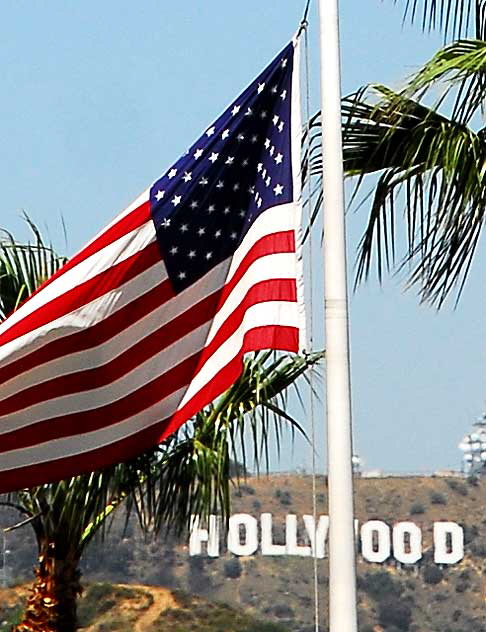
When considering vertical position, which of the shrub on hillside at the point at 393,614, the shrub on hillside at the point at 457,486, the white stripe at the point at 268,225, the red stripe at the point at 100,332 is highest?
the shrub on hillside at the point at 457,486

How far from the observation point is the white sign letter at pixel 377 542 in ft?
131

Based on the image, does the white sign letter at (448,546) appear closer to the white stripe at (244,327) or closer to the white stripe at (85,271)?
the white stripe at (244,327)

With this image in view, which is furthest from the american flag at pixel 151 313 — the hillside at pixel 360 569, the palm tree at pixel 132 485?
the hillside at pixel 360 569

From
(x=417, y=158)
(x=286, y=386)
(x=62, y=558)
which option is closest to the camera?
(x=417, y=158)

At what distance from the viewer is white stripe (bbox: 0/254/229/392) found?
7.20 meters

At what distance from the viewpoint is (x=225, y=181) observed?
7.23 meters

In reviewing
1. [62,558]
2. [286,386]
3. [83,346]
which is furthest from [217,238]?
[62,558]

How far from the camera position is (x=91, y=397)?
24.1 feet

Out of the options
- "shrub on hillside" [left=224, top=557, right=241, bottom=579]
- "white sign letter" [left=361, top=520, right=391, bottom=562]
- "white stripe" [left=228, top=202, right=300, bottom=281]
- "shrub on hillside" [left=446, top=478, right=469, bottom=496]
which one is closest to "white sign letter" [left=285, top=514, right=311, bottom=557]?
"white sign letter" [left=361, top=520, right=391, bottom=562]

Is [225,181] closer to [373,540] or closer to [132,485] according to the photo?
[132,485]

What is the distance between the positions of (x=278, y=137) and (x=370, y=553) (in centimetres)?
3519

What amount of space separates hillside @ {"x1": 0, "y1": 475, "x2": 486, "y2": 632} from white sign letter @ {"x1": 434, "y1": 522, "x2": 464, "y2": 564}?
0.27 m

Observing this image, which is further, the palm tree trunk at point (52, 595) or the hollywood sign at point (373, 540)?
the hollywood sign at point (373, 540)

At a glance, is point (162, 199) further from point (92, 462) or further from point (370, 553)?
point (370, 553)
